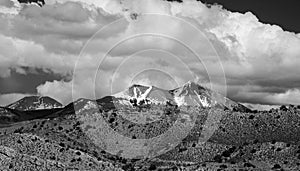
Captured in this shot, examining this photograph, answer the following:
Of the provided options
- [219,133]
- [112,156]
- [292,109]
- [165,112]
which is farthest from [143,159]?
[292,109]

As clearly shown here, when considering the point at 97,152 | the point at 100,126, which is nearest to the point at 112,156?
the point at 97,152

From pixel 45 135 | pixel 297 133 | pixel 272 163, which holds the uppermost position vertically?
pixel 45 135

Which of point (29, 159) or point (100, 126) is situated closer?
point (29, 159)

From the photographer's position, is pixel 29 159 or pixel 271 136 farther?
pixel 271 136

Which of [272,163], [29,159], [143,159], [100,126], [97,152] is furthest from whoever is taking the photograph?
[100,126]

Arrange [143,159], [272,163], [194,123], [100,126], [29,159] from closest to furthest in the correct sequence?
[29,159] → [272,163] → [143,159] → [194,123] → [100,126]

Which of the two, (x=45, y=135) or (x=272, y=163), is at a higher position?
(x=45, y=135)

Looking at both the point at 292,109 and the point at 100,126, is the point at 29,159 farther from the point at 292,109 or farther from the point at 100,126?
the point at 292,109

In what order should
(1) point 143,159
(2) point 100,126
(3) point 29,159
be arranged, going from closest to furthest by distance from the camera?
(3) point 29,159, (1) point 143,159, (2) point 100,126

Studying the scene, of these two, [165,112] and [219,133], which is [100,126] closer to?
[165,112]
